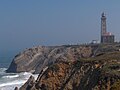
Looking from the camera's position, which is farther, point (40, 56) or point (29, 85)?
point (40, 56)

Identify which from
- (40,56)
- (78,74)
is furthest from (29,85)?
(40,56)

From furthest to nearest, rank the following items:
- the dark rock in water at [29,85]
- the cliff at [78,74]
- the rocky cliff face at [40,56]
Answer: the rocky cliff face at [40,56], the dark rock in water at [29,85], the cliff at [78,74]

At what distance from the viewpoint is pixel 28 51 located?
6772 inches

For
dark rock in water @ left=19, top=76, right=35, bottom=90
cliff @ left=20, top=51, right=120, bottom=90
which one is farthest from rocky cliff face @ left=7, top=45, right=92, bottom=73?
cliff @ left=20, top=51, right=120, bottom=90

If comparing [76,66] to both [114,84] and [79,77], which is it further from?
[114,84]

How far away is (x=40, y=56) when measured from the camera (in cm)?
16662

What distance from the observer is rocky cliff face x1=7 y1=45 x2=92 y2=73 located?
150425 millimetres

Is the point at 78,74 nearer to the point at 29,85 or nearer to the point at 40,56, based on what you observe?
the point at 29,85

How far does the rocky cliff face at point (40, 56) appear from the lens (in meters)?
150

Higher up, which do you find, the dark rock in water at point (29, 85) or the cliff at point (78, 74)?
the cliff at point (78, 74)

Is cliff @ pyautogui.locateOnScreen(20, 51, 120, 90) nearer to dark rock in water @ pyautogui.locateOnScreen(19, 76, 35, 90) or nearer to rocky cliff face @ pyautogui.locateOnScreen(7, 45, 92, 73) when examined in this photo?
dark rock in water @ pyautogui.locateOnScreen(19, 76, 35, 90)

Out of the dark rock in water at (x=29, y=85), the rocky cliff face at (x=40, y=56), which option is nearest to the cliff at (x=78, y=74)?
the dark rock in water at (x=29, y=85)

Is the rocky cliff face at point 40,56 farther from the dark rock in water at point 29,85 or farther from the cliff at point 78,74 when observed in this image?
the cliff at point 78,74

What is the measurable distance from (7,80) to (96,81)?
80.1 m
